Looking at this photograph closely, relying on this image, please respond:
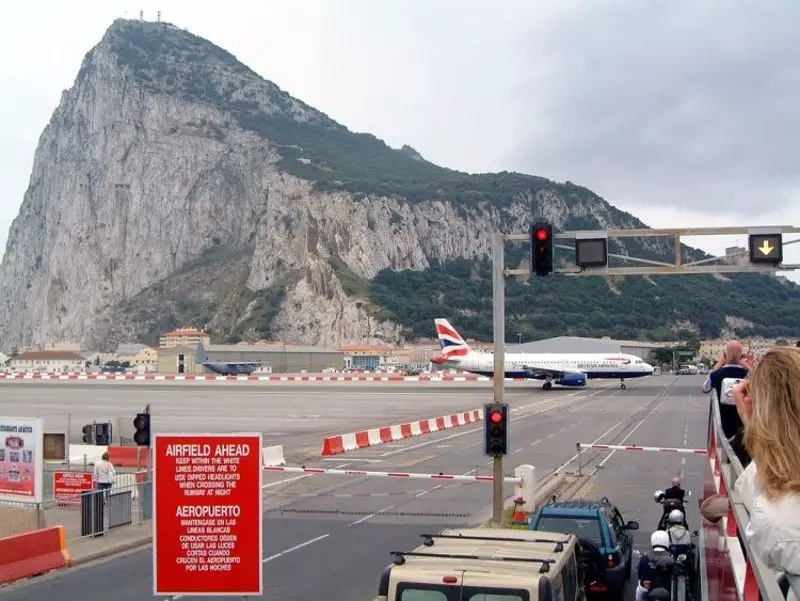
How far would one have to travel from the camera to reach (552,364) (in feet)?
261

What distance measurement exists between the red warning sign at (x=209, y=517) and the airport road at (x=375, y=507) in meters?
4.41

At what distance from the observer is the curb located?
15.3 m

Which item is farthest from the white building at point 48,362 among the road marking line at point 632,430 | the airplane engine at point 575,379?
the road marking line at point 632,430

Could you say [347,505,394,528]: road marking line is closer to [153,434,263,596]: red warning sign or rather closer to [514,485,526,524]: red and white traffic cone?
[514,485,526,524]: red and white traffic cone

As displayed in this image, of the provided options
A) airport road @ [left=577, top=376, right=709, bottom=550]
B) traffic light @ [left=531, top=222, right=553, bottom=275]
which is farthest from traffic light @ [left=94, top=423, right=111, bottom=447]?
traffic light @ [left=531, top=222, right=553, bottom=275]

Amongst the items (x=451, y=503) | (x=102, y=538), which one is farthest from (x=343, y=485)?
(x=102, y=538)

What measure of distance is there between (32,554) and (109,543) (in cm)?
223

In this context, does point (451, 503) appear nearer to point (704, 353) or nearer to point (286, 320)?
point (286, 320)

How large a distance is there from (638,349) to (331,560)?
16199 centimetres

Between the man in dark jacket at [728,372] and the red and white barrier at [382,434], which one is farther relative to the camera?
the red and white barrier at [382,434]

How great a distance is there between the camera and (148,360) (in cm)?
17675

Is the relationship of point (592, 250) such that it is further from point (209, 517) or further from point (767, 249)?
point (209, 517)

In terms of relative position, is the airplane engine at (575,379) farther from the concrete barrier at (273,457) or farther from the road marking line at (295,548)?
the road marking line at (295,548)

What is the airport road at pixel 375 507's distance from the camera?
13.3m
